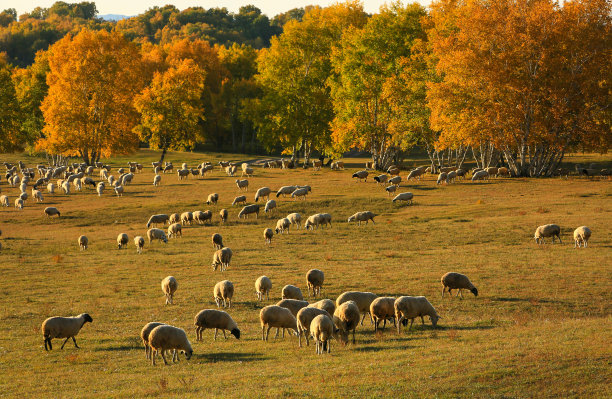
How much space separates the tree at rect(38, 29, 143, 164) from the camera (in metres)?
69.7

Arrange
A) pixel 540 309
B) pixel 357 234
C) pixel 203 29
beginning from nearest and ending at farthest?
pixel 540 309
pixel 357 234
pixel 203 29

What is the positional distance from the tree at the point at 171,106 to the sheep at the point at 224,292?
182 feet

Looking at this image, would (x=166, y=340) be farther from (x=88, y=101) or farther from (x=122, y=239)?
(x=88, y=101)

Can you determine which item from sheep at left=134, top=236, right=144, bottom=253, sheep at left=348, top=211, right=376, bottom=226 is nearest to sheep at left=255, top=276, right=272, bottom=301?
sheep at left=134, top=236, right=144, bottom=253

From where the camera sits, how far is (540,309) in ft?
68.0

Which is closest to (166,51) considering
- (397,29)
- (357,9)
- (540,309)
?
(357,9)

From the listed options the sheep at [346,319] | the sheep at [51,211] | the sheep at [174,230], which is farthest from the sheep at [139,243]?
the sheep at [346,319]

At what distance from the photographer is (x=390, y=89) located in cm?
6194

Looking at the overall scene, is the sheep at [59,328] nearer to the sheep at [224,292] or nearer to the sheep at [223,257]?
the sheep at [224,292]

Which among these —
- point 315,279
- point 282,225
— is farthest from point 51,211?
point 315,279

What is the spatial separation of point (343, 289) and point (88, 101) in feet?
188

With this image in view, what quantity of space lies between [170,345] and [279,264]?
47.7 feet

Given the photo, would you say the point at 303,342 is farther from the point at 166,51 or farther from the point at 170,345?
the point at 166,51

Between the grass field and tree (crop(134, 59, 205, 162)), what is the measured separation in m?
23.2
